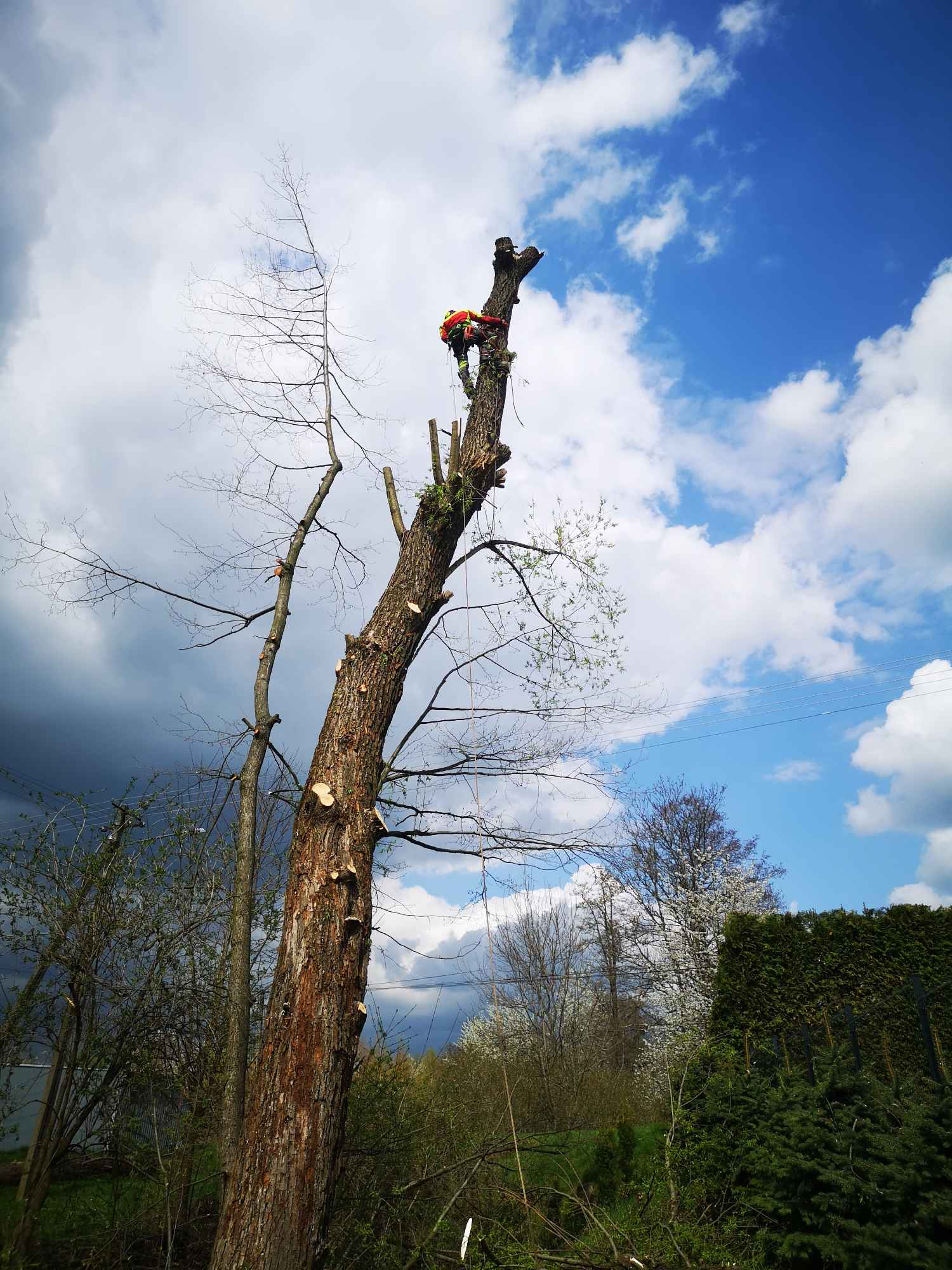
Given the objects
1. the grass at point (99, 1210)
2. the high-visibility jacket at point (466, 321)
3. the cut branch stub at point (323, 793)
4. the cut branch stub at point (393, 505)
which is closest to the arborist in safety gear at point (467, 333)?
the high-visibility jacket at point (466, 321)

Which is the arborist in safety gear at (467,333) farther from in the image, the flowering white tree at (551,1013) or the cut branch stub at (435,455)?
the flowering white tree at (551,1013)

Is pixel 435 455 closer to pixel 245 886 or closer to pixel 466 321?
pixel 466 321

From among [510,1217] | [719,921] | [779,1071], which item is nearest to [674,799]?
[719,921]

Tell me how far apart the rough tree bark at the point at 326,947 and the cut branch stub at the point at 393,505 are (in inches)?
9.9

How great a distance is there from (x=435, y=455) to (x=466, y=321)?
143 cm

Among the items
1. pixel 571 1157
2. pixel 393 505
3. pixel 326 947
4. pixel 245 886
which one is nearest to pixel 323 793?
pixel 326 947

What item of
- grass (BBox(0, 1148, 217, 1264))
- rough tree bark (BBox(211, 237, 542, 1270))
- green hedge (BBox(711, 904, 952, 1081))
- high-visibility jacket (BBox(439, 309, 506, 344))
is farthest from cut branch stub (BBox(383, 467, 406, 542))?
green hedge (BBox(711, 904, 952, 1081))

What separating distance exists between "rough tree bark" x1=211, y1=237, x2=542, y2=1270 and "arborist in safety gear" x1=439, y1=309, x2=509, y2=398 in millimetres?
1388

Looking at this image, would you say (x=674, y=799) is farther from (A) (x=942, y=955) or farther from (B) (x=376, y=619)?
(B) (x=376, y=619)

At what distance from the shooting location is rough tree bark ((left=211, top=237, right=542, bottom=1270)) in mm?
2824

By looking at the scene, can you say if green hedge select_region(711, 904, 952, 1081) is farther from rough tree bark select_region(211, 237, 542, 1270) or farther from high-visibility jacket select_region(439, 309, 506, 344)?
high-visibility jacket select_region(439, 309, 506, 344)

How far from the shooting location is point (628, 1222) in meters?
3.50

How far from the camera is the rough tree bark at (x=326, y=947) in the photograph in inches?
111

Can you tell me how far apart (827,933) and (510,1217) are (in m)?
4.82
